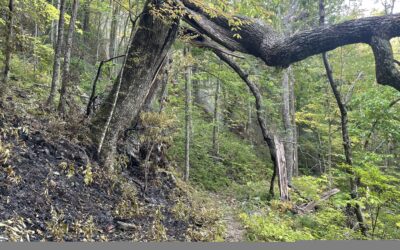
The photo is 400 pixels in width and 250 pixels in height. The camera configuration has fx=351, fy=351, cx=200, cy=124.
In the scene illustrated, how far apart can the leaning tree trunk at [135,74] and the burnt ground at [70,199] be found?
45cm

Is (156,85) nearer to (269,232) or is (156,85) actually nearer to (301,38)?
(301,38)

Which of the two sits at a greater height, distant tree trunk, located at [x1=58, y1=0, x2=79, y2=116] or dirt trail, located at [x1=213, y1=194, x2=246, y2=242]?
distant tree trunk, located at [x1=58, y1=0, x2=79, y2=116]

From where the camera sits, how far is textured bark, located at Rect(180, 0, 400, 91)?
15.7ft

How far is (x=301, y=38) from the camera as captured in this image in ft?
18.6

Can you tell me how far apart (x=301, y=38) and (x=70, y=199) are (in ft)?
13.9

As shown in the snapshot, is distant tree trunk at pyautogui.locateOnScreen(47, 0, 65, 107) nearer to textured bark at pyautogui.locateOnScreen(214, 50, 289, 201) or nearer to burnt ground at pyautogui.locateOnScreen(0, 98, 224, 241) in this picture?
burnt ground at pyautogui.locateOnScreen(0, 98, 224, 241)

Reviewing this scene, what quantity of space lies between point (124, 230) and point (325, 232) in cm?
390

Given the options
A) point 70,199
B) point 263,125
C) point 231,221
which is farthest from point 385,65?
point 70,199

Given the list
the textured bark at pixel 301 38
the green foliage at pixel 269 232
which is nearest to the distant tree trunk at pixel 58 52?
the textured bark at pixel 301 38

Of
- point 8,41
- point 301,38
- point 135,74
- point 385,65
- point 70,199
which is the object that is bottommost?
point 70,199

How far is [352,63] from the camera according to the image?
1265 cm

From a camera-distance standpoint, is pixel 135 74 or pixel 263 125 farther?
pixel 263 125

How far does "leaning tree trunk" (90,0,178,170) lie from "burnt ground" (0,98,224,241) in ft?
1.48

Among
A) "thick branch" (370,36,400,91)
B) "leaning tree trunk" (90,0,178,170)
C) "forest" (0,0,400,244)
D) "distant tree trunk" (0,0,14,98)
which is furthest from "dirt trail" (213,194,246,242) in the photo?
"distant tree trunk" (0,0,14,98)
